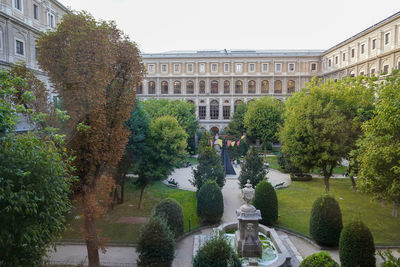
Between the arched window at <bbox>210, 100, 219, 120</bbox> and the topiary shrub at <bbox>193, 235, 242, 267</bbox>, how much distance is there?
4268 centimetres

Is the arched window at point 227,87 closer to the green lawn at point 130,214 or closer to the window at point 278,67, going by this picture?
the window at point 278,67

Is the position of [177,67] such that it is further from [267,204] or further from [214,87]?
[267,204]

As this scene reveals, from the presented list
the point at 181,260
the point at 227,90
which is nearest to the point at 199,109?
the point at 227,90

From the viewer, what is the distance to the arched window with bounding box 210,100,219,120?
5091cm

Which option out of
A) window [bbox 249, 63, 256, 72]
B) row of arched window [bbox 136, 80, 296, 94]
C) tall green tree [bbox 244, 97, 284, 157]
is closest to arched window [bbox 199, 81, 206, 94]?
row of arched window [bbox 136, 80, 296, 94]

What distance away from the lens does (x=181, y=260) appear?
11.1 m

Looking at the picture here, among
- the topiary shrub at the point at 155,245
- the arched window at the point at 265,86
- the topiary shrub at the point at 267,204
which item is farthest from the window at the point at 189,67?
the topiary shrub at the point at 155,245

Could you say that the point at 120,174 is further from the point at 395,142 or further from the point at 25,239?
the point at 395,142

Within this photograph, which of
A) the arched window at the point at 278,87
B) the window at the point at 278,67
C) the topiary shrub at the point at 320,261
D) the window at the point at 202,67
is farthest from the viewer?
the window at the point at 202,67

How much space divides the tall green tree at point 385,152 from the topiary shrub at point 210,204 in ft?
21.8

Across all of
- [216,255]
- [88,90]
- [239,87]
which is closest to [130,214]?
[216,255]

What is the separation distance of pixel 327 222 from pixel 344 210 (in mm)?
5606

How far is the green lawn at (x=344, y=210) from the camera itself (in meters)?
13.6

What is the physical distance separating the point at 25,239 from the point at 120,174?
10229 millimetres
